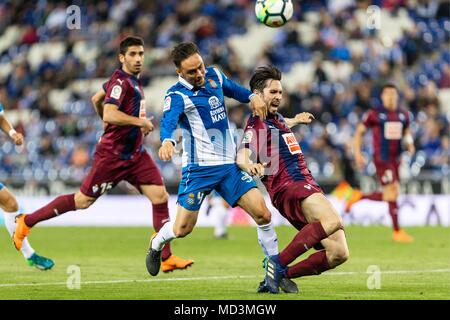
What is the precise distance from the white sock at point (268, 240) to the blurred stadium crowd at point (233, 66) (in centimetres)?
1185

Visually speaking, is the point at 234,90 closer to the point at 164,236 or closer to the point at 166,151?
the point at 166,151

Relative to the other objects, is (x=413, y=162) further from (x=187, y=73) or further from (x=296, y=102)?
(x=187, y=73)

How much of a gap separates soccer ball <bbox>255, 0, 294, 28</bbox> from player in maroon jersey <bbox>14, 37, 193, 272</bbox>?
1448 mm

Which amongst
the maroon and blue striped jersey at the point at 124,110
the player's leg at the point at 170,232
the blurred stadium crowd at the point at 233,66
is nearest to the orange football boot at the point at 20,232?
the maroon and blue striped jersey at the point at 124,110

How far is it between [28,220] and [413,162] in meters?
11.7

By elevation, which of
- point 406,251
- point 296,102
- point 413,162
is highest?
point 296,102

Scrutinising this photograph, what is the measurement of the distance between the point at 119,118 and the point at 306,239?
10.7ft

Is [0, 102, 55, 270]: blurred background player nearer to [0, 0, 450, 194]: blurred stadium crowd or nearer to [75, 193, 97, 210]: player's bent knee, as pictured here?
[75, 193, 97, 210]: player's bent knee

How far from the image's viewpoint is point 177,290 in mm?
9430

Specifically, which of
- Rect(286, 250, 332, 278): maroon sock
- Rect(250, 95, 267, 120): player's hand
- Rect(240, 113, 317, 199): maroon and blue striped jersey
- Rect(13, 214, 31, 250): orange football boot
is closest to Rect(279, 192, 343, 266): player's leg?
Rect(286, 250, 332, 278): maroon sock

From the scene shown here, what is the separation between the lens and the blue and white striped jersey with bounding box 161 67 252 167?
31.5ft

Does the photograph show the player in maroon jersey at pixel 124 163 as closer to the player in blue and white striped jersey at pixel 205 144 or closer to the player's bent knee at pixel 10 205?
the player's bent knee at pixel 10 205

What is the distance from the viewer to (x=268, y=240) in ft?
30.8
